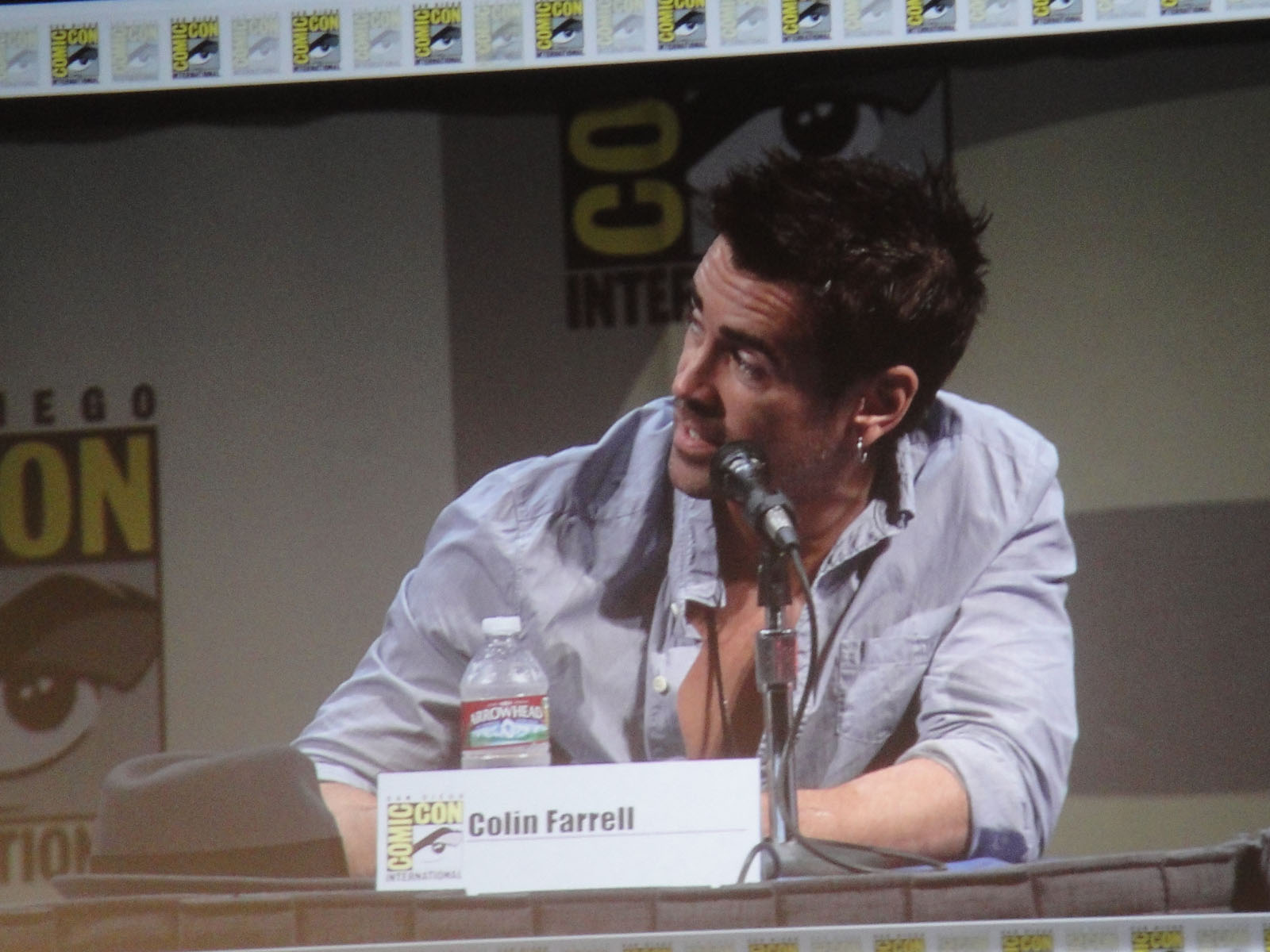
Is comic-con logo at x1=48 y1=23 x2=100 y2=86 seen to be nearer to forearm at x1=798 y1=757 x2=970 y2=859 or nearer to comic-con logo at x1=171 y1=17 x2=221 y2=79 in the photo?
comic-con logo at x1=171 y1=17 x2=221 y2=79

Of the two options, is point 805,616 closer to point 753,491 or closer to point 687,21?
point 753,491

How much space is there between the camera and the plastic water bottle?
6.81ft

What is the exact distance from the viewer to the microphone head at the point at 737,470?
6.49 ft

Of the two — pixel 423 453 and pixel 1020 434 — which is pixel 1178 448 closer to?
pixel 1020 434

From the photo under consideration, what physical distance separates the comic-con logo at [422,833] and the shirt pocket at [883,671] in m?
0.63

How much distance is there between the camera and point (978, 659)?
6.72 ft

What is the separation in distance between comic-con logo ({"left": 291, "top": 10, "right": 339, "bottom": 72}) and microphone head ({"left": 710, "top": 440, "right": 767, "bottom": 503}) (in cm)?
96

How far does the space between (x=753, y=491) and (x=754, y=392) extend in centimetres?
23

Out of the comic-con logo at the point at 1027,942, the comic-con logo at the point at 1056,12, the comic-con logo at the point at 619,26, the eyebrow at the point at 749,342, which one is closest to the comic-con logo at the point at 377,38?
the comic-con logo at the point at 619,26

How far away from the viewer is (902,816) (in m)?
1.96

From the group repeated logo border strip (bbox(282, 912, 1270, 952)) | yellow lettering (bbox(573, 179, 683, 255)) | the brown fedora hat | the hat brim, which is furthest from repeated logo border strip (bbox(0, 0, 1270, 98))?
repeated logo border strip (bbox(282, 912, 1270, 952))

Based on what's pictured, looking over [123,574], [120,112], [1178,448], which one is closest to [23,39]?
[120,112]

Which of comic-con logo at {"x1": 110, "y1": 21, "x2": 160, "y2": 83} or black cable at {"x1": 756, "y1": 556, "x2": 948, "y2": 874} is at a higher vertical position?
comic-con logo at {"x1": 110, "y1": 21, "x2": 160, "y2": 83}

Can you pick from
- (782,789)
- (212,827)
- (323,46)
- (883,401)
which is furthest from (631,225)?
(212,827)
